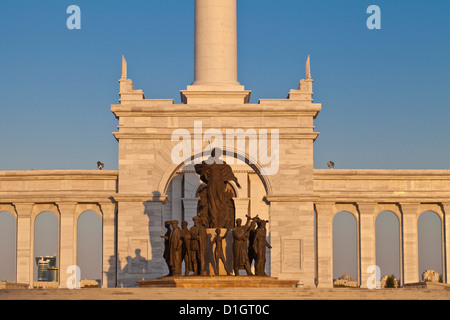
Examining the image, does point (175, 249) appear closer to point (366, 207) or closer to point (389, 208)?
point (366, 207)

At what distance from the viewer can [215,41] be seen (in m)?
58.6

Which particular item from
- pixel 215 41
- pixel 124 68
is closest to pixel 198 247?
pixel 215 41

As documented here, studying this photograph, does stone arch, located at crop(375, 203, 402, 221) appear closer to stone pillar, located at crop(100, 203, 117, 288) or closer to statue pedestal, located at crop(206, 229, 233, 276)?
stone pillar, located at crop(100, 203, 117, 288)

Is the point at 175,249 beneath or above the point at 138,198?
beneath

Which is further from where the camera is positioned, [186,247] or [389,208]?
[389,208]

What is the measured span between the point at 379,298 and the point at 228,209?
14017 millimetres

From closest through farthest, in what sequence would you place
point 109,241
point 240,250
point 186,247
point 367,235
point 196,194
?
point 186,247
point 240,250
point 109,241
point 367,235
point 196,194

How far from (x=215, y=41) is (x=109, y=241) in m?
13.2

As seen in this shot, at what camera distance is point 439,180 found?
6053 centimetres

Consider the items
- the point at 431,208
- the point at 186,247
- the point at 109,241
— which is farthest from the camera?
the point at 431,208

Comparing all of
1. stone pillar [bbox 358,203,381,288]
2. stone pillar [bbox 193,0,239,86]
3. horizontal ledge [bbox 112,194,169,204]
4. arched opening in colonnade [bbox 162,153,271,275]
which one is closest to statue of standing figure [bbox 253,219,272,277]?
horizontal ledge [bbox 112,194,169,204]

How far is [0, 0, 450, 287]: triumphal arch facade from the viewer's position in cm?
5709

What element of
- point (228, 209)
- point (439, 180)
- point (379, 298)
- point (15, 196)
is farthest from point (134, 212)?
point (379, 298)

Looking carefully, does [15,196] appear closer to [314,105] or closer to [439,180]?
[314,105]
